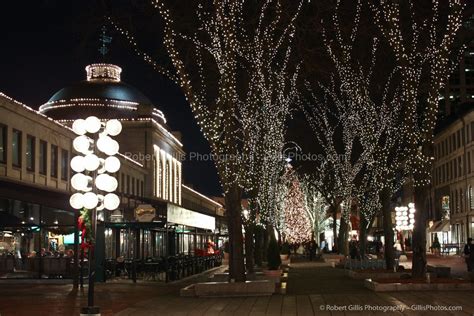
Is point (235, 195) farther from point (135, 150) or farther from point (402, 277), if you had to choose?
point (135, 150)

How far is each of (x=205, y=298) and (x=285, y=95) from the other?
15.5 meters

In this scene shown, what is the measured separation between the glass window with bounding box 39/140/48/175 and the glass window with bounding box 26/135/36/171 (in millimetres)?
1290

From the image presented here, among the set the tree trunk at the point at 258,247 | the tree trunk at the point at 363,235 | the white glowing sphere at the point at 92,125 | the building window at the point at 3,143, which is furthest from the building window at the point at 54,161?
the white glowing sphere at the point at 92,125

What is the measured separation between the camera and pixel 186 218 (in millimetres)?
40469

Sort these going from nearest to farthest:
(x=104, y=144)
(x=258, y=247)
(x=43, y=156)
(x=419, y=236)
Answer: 1. (x=104, y=144)
2. (x=419, y=236)
3. (x=43, y=156)
4. (x=258, y=247)

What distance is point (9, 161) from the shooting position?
136 feet

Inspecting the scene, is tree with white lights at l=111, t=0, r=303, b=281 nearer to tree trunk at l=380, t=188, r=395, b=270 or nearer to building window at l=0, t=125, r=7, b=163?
tree trunk at l=380, t=188, r=395, b=270

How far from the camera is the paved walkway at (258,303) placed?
61.9ft

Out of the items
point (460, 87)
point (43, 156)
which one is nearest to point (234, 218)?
point (43, 156)

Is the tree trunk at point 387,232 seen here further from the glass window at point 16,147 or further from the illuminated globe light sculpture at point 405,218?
the glass window at point 16,147

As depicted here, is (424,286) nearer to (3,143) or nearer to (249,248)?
(249,248)

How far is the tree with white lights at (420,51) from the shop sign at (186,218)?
1250 centimetres

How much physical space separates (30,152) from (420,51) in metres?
26.2

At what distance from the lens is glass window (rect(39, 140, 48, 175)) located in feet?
155
